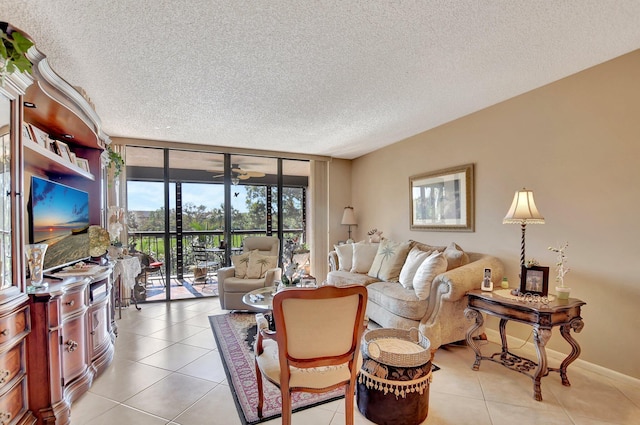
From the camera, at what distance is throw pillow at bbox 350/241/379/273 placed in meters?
4.29

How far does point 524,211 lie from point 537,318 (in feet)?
2.76

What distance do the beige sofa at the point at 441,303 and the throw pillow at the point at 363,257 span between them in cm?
88

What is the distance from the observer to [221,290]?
13.8ft

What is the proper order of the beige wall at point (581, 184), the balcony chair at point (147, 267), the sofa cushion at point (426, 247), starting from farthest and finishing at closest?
the balcony chair at point (147, 267) → the sofa cushion at point (426, 247) → the beige wall at point (581, 184)

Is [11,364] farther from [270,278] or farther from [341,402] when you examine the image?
[270,278]

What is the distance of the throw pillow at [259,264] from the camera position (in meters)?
4.35

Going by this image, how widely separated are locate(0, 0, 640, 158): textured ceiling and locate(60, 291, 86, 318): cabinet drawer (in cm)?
174

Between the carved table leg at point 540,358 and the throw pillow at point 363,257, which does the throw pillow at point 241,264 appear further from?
the carved table leg at point 540,358

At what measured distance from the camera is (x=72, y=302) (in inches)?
88.1

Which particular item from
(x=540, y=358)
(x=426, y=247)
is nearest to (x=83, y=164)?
(x=426, y=247)

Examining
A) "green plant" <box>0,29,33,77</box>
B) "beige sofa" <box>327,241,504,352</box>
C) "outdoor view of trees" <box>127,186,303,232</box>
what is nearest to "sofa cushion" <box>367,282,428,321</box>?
"beige sofa" <box>327,241,504,352</box>

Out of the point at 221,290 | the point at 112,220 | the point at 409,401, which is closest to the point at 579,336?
the point at 409,401

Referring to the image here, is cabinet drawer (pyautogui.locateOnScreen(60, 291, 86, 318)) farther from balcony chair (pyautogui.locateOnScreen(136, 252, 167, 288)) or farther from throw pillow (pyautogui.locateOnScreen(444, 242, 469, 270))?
throw pillow (pyautogui.locateOnScreen(444, 242, 469, 270))

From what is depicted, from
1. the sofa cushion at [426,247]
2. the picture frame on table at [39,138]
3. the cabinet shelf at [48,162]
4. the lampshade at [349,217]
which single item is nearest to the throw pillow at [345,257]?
the sofa cushion at [426,247]
